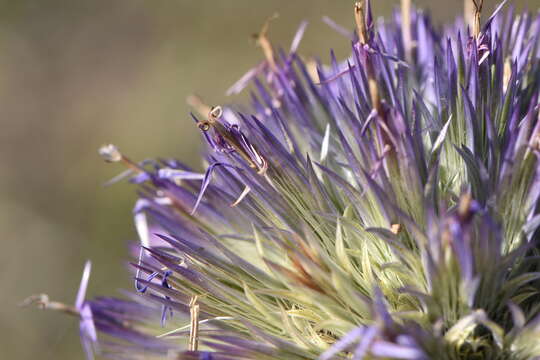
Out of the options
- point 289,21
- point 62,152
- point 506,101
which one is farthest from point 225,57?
point 506,101

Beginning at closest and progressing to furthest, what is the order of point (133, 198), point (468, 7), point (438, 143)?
point (438, 143) < point (468, 7) < point (133, 198)

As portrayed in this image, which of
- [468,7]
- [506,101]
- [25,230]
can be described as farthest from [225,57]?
[506,101]

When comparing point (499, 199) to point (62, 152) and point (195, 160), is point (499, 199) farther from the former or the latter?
Answer: point (62, 152)

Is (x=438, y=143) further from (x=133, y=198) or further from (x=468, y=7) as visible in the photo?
(x=133, y=198)

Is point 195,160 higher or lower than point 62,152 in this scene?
lower

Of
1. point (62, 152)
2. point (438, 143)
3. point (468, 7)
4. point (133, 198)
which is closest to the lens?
point (438, 143)

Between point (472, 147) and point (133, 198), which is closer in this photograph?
point (472, 147)

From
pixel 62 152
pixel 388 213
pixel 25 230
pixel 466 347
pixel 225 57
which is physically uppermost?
pixel 225 57
